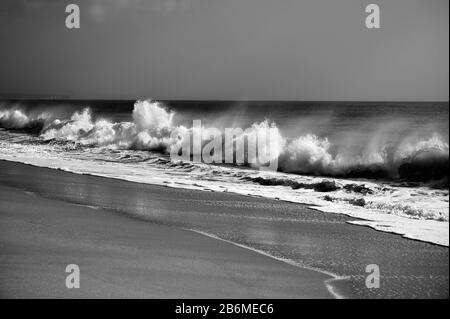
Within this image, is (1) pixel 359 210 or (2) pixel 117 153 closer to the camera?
(1) pixel 359 210

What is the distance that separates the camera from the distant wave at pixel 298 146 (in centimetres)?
1213

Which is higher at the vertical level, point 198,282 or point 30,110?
point 30,110

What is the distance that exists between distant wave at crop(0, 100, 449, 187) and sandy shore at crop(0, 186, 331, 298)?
5.75 meters

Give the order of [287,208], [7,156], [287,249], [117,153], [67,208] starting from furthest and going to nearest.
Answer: [117,153] → [7,156] → [287,208] → [67,208] → [287,249]

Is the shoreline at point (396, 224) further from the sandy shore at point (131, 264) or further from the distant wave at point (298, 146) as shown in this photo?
the distant wave at point (298, 146)

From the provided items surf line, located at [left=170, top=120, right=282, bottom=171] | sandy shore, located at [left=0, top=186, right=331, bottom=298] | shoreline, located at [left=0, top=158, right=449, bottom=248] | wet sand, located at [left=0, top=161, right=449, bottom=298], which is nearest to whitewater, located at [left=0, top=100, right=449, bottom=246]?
shoreline, located at [left=0, top=158, right=449, bottom=248]

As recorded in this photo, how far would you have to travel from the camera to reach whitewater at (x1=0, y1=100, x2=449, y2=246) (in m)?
8.19

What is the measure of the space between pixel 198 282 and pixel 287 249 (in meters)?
1.55

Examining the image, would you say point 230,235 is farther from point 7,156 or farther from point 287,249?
point 7,156

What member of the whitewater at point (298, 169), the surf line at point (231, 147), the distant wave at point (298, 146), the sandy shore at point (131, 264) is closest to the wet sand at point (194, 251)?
the sandy shore at point (131, 264)

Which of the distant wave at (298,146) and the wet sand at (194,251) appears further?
the distant wave at (298,146)

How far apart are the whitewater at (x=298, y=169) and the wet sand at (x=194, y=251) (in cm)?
85
